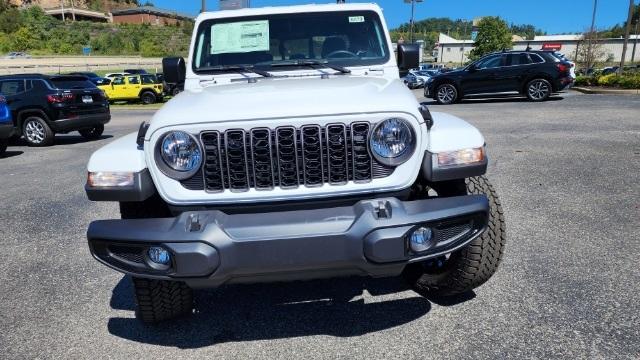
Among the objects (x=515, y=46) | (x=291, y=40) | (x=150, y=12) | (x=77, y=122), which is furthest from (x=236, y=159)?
(x=150, y=12)

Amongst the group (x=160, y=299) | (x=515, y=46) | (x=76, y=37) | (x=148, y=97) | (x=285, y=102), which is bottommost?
(x=148, y=97)

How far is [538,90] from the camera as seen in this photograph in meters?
16.0

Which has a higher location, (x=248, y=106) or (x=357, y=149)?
(x=248, y=106)

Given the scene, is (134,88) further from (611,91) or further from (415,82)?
(611,91)

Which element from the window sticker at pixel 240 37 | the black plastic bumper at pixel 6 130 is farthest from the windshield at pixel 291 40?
the black plastic bumper at pixel 6 130

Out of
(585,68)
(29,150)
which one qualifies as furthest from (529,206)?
(585,68)

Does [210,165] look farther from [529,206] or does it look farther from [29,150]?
[29,150]

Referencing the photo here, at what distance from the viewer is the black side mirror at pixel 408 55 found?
406 centimetres

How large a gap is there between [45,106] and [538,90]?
14.1m

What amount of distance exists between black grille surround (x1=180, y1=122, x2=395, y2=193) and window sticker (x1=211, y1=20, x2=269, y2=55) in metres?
1.56

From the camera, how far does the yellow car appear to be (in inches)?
1024

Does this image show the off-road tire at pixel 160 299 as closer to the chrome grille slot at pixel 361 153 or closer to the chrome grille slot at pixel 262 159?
the chrome grille slot at pixel 262 159

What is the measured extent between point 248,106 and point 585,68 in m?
44.6

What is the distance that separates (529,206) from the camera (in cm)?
518
